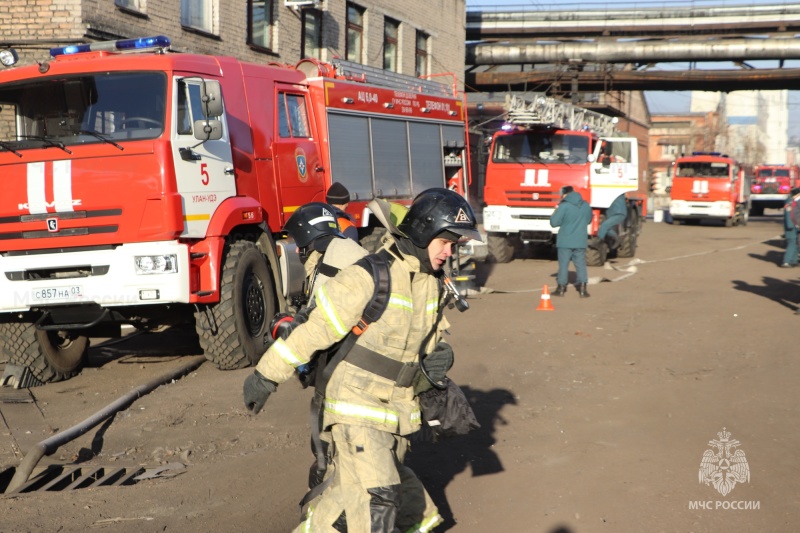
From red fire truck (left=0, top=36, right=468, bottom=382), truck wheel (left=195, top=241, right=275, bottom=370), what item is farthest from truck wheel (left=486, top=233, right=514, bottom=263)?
truck wheel (left=195, top=241, right=275, bottom=370)

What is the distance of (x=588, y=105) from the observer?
3550 cm

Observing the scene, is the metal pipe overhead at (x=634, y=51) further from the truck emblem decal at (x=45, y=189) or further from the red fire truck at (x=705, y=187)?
the truck emblem decal at (x=45, y=189)

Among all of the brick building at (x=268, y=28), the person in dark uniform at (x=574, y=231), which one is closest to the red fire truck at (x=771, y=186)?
the brick building at (x=268, y=28)

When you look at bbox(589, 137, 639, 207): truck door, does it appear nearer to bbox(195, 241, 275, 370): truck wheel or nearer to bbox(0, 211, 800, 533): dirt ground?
bbox(0, 211, 800, 533): dirt ground

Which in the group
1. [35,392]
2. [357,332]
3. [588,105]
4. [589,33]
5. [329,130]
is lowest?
[35,392]

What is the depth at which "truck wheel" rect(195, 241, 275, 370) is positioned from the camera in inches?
350

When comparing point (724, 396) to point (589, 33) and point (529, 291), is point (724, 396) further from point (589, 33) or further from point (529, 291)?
point (589, 33)

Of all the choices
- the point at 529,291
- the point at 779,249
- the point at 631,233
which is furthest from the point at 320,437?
the point at 779,249

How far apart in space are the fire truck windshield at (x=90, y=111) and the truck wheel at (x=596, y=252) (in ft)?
Answer: 39.7

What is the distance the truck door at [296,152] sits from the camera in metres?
10.3

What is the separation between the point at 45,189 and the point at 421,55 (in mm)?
20092

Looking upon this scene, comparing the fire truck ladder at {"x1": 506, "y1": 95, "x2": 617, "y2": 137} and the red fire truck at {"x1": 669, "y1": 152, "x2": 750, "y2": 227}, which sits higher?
the fire truck ladder at {"x1": 506, "y1": 95, "x2": 617, "y2": 137}

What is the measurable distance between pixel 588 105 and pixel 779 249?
42.9 feet

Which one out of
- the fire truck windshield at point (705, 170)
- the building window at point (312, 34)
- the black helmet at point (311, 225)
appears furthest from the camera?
the fire truck windshield at point (705, 170)
